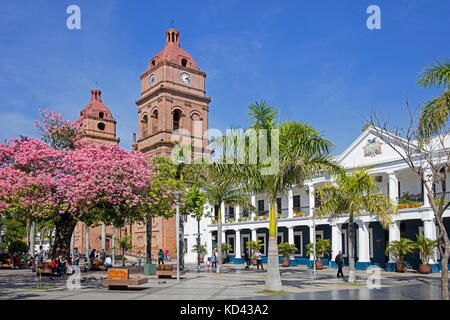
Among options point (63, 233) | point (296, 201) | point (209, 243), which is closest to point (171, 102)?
point (209, 243)

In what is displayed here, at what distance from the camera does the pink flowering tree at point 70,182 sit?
21.5 metres

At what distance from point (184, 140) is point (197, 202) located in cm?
2729

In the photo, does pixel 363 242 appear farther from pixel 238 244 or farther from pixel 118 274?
pixel 118 274

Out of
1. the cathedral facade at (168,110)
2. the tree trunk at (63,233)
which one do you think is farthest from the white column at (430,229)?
the cathedral facade at (168,110)

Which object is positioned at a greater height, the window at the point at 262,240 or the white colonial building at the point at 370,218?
the white colonial building at the point at 370,218

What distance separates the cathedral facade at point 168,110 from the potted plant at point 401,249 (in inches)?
1058

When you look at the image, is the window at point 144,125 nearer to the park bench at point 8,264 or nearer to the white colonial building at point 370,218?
the white colonial building at point 370,218

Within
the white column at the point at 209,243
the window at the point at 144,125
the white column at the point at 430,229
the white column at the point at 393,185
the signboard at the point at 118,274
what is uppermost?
the window at the point at 144,125

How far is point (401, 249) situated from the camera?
2667cm

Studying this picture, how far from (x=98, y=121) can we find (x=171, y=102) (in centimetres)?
1868

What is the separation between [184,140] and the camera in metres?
54.2

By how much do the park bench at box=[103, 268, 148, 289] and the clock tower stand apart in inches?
1392

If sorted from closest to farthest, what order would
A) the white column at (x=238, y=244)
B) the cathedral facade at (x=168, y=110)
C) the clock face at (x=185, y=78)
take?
the white column at (x=238, y=244) → the cathedral facade at (x=168, y=110) → the clock face at (x=185, y=78)
